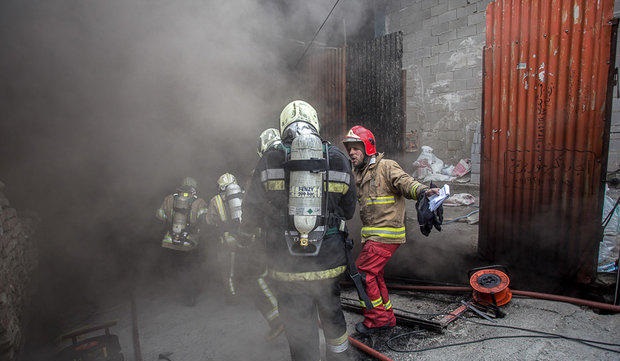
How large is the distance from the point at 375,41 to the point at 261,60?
272 centimetres

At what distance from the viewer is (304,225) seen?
208 centimetres

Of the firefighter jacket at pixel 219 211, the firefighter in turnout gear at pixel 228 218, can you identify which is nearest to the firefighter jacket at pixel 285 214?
the firefighter in turnout gear at pixel 228 218

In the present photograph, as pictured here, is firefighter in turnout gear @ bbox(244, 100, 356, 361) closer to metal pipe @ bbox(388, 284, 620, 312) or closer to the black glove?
the black glove

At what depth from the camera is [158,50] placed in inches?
178

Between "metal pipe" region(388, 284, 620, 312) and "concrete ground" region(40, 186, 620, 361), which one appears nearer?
"concrete ground" region(40, 186, 620, 361)

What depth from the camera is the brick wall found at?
2.60 meters

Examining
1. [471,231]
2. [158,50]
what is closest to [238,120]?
[158,50]

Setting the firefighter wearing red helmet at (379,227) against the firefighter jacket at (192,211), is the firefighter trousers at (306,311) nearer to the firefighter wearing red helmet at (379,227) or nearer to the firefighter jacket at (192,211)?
the firefighter wearing red helmet at (379,227)

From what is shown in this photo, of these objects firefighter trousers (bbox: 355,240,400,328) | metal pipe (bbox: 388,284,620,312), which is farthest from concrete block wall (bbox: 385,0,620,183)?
firefighter trousers (bbox: 355,240,400,328)

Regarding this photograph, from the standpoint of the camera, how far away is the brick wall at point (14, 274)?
260 cm

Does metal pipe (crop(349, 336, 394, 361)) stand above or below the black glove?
below

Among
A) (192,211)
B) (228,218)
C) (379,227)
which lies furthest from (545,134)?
(192,211)

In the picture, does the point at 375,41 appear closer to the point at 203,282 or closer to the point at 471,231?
the point at 471,231

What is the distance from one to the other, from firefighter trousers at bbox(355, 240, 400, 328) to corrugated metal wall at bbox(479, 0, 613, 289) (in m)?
1.81
